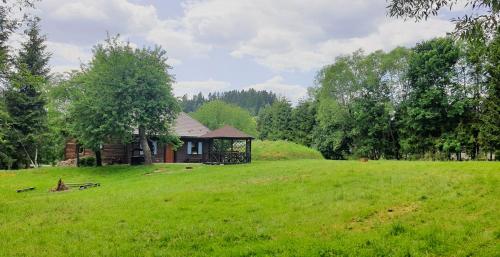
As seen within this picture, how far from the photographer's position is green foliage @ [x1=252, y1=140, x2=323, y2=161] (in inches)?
1566

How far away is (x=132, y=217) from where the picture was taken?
1210 cm

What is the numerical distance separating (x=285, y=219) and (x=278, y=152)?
98.1 ft

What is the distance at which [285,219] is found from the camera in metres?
10.8

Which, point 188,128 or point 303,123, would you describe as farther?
point 303,123

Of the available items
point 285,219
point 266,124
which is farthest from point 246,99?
point 285,219

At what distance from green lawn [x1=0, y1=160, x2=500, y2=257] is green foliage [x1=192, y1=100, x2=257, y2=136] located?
52.2 meters

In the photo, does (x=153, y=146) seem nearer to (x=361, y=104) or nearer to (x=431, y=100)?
(x=361, y=104)

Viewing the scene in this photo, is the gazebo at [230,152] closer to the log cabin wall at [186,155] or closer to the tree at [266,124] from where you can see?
the log cabin wall at [186,155]

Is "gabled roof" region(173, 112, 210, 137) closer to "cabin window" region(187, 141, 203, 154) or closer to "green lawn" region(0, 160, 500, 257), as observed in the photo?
"cabin window" region(187, 141, 203, 154)

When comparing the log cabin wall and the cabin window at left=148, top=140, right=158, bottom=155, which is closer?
the cabin window at left=148, top=140, right=158, bottom=155

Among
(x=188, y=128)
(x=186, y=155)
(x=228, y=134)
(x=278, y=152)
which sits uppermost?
(x=188, y=128)

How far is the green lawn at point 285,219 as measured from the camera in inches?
324

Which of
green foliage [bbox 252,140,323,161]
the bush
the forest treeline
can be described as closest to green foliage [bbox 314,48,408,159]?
the forest treeline

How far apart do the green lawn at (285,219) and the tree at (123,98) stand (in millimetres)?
13895
